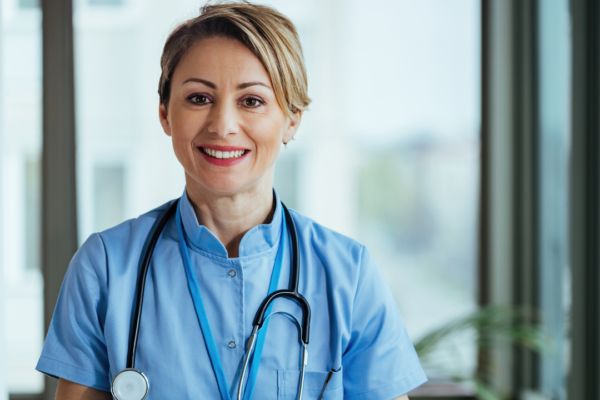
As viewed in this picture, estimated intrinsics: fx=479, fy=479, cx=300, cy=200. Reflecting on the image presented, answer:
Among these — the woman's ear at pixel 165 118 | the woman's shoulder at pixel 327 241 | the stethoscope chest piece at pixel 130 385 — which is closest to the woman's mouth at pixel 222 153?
the woman's ear at pixel 165 118

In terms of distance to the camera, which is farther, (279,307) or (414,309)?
(414,309)

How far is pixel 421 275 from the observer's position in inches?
86.6

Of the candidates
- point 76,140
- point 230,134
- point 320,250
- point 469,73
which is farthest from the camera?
point 469,73

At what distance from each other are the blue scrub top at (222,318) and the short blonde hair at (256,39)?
23 centimetres

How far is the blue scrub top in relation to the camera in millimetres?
806

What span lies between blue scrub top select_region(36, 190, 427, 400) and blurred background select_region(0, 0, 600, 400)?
112cm

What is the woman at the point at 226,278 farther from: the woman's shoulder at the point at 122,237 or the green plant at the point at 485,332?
the green plant at the point at 485,332

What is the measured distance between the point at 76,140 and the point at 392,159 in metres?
1.36

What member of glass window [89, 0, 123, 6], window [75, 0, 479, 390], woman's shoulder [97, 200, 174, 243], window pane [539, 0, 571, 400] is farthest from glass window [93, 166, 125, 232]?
window pane [539, 0, 571, 400]

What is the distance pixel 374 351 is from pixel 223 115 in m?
0.50

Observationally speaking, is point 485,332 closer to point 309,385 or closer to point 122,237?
point 309,385

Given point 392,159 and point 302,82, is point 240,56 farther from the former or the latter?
point 392,159

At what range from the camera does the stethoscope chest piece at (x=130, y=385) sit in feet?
2.46

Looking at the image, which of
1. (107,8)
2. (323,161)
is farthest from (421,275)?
(107,8)
